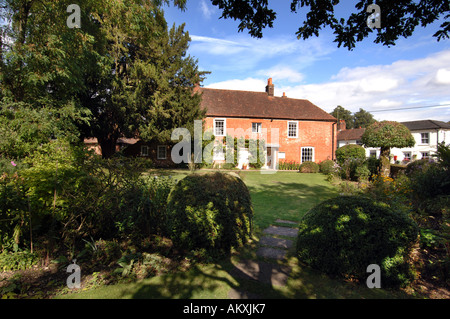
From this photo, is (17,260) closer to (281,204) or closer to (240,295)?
(240,295)

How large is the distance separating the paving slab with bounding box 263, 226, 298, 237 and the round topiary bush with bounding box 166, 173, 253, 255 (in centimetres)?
130

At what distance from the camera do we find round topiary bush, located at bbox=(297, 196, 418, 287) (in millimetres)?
3098

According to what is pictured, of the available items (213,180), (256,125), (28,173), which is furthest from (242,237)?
(256,125)

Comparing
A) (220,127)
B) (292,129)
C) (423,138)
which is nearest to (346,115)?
(423,138)

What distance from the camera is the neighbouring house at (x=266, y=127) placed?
25109mm

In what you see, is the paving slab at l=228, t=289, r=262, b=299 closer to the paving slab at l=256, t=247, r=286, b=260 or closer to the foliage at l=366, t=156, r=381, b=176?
the paving slab at l=256, t=247, r=286, b=260

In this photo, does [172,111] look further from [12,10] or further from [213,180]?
[213,180]

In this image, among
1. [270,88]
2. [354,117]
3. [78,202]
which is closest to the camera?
[78,202]

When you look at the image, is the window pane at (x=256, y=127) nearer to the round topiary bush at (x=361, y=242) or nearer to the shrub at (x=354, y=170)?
the shrub at (x=354, y=170)

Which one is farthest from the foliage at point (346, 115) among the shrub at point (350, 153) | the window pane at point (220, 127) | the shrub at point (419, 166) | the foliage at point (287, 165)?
the shrub at point (419, 166)

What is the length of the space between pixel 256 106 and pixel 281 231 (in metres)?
23.0

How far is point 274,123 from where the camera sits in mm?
26234

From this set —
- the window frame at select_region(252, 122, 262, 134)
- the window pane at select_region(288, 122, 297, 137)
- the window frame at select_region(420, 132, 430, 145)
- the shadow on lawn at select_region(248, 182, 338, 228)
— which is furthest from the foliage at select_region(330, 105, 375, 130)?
the shadow on lawn at select_region(248, 182, 338, 228)

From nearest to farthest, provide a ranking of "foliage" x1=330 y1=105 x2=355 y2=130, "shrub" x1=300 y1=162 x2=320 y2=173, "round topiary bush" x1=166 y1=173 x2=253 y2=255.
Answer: "round topiary bush" x1=166 y1=173 x2=253 y2=255 < "shrub" x1=300 y1=162 x2=320 y2=173 < "foliage" x1=330 y1=105 x2=355 y2=130
